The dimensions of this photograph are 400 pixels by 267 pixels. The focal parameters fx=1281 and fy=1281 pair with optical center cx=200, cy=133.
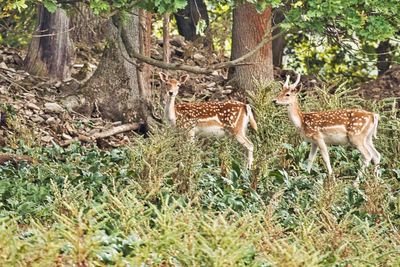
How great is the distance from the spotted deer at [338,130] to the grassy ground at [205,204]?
0.26m

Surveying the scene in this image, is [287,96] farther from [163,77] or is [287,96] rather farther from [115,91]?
[115,91]

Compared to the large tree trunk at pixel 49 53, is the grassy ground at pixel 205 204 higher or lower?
lower

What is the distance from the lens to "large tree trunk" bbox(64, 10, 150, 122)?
18.8 meters

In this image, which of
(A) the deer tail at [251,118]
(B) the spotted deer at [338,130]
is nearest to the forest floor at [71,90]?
(A) the deer tail at [251,118]

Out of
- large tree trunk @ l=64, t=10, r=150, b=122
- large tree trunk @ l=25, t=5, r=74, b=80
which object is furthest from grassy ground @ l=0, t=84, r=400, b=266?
large tree trunk @ l=25, t=5, r=74, b=80

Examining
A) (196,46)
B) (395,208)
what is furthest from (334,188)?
(196,46)

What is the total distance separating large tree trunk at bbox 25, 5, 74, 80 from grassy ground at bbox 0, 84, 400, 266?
3.36 meters

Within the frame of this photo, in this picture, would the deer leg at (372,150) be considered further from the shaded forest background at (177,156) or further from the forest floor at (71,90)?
the forest floor at (71,90)

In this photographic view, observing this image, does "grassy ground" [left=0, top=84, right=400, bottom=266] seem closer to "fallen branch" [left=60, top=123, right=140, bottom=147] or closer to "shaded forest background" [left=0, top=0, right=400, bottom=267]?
"shaded forest background" [left=0, top=0, right=400, bottom=267]

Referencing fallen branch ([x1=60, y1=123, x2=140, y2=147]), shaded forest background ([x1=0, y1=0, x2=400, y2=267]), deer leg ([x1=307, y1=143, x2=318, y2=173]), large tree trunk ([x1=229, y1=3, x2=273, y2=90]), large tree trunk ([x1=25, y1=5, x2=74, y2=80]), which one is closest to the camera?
shaded forest background ([x1=0, y1=0, x2=400, y2=267])

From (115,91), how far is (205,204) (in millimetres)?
6690

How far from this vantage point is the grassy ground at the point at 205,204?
318 inches

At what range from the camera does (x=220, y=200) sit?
499 inches

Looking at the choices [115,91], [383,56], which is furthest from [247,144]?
[383,56]
